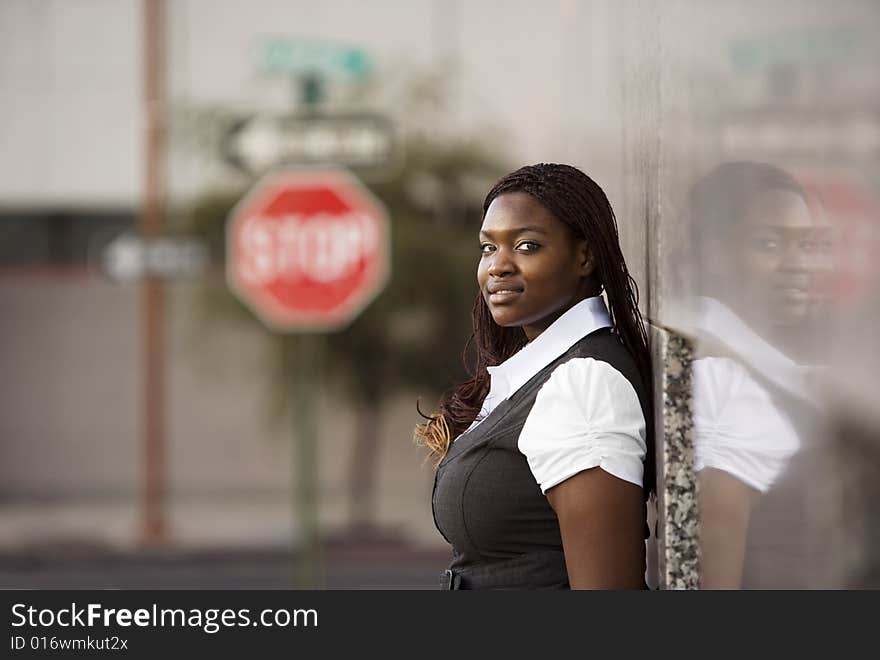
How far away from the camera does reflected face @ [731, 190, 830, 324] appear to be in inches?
35.6

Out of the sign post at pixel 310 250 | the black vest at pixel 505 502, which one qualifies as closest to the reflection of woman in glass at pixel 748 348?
the black vest at pixel 505 502

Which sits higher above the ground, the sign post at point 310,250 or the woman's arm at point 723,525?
the woman's arm at point 723,525

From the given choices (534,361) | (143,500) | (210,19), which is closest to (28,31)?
(210,19)

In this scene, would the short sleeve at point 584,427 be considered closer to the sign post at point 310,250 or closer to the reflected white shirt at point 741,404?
the reflected white shirt at point 741,404

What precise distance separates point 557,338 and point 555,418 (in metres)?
0.19

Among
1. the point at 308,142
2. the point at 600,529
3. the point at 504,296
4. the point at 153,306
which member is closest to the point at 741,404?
the point at 600,529

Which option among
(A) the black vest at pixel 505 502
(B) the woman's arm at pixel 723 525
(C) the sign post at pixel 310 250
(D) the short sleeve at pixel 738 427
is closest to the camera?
(D) the short sleeve at pixel 738 427

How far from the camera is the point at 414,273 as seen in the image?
13.6 metres

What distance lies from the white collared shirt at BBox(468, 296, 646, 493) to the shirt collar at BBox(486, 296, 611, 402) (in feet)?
0.29

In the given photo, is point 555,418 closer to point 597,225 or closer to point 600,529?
point 600,529

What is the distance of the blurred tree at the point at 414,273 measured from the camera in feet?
44.5

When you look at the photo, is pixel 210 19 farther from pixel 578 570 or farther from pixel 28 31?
pixel 578 570

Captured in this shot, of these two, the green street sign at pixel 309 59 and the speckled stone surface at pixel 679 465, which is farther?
the green street sign at pixel 309 59

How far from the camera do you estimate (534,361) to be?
5.35 feet
